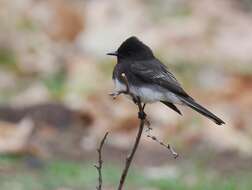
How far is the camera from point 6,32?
49.6 ft

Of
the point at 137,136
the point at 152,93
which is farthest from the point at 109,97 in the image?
the point at 137,136

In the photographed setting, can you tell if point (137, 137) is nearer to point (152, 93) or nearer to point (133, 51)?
point (152, 93)

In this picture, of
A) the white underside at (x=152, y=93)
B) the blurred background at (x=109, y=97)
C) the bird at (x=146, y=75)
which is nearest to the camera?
the white underside at (x=152, y=93)

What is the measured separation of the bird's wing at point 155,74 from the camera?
22.3 feet

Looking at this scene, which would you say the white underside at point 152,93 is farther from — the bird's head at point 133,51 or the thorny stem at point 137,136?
the thorny stem at point 137,136

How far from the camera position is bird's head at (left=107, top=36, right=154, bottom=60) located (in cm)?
669

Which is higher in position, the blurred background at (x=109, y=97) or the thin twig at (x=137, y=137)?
the thin twig at (x=137, y=137)

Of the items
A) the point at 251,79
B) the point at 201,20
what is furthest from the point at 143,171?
the point at 201,20

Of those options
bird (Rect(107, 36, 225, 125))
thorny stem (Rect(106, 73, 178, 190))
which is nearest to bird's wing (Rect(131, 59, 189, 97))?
bird (Rect(107, 36, 225, 125))

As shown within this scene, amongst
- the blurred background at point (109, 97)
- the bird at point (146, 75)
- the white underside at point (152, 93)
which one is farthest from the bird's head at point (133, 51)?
the blurred background at point (109, 97)

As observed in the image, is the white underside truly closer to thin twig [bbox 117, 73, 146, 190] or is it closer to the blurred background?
thin twig [bbox 117, 73, 146, 190]

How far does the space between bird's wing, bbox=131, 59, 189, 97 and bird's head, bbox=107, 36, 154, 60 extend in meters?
0.04

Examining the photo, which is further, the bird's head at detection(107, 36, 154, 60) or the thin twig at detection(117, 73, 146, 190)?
the bird's head at detection(107, 36, 154, 60)

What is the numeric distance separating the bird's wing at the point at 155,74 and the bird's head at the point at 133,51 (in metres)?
0.04
